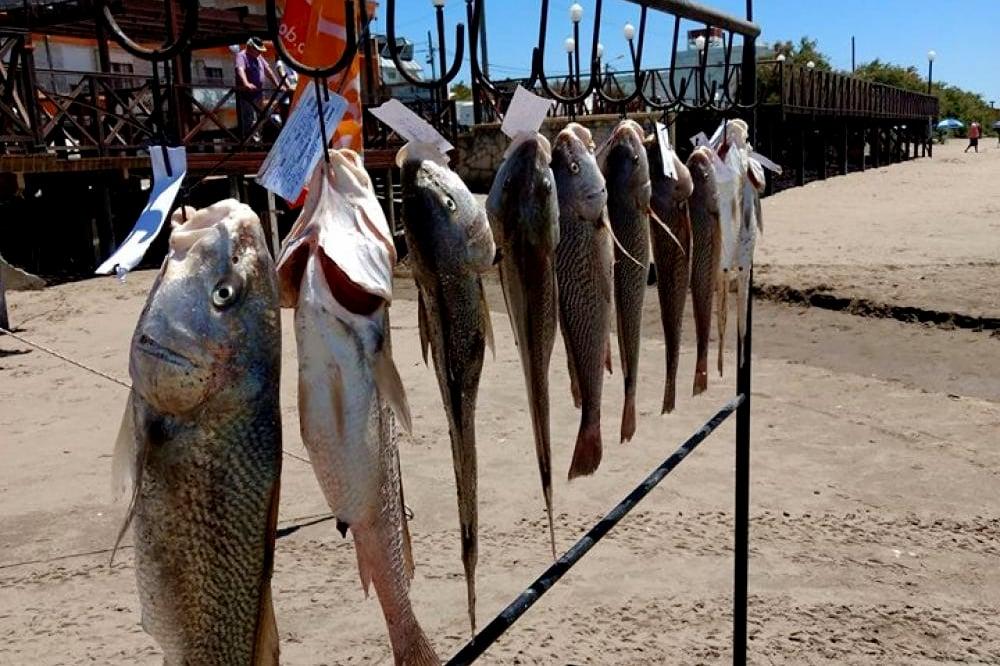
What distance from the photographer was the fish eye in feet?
4.35

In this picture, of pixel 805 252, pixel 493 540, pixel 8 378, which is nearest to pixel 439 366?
pixel 493 540

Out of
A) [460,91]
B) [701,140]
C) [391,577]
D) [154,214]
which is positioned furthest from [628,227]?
[460,91]

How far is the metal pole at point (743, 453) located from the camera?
3.54 meters

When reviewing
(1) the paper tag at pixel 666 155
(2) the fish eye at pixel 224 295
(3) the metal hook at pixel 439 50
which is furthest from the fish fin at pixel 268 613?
(1) the paper tag at pixel 666 155

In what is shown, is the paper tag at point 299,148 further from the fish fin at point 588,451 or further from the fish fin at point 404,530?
the fish fin at point 588,451

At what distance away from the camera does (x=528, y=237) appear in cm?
192

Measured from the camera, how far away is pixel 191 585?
4.49 feet

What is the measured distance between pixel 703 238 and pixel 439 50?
1195 mm

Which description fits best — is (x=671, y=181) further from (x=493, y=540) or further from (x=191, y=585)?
(x=493, y=540)

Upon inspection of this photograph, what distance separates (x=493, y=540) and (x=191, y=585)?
439cm

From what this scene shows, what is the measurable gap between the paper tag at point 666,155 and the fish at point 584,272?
404mm

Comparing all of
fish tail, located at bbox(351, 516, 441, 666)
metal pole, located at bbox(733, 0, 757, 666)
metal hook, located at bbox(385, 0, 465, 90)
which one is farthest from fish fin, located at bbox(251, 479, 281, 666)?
metal pole, located at bbox(733, 0, 757, 666)

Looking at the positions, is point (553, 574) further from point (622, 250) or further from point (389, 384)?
point (389, 384)

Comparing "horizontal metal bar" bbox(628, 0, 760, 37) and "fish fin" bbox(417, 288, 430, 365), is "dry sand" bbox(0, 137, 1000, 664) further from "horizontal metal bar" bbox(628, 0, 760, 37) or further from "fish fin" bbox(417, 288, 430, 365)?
"horizontal metal bar" bbox(628, 0, 760, 37)
